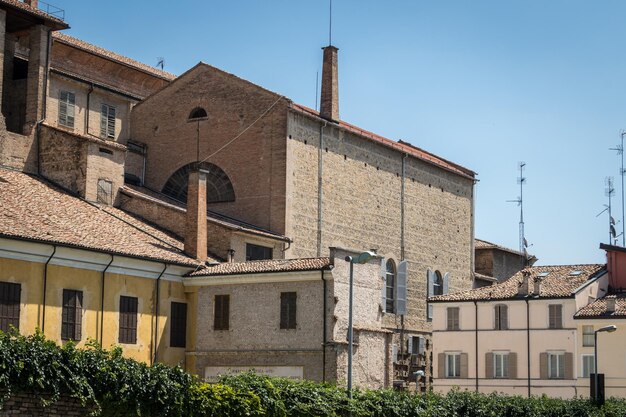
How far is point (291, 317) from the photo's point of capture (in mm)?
38469

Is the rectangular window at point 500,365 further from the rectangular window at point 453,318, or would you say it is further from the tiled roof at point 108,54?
the tiled roof at point 108,54

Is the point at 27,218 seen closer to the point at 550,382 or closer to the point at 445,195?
the point at 550,382

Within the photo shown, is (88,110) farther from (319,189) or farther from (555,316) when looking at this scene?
(555,316)

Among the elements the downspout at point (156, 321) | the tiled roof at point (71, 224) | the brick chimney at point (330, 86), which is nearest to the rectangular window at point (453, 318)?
the brick chimney at point (330, 86)

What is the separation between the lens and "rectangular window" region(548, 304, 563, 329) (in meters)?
49.5

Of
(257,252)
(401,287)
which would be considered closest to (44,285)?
(257,252)

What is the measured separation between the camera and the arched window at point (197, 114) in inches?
2016

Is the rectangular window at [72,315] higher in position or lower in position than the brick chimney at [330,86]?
lower

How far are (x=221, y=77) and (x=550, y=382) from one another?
19797 millimetres

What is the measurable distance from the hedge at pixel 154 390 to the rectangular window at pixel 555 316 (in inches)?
742

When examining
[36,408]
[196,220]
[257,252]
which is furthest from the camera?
[257,252]

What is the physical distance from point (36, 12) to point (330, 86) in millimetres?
14024

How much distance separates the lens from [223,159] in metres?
50.1

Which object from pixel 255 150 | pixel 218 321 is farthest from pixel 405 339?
pixel 218 321
